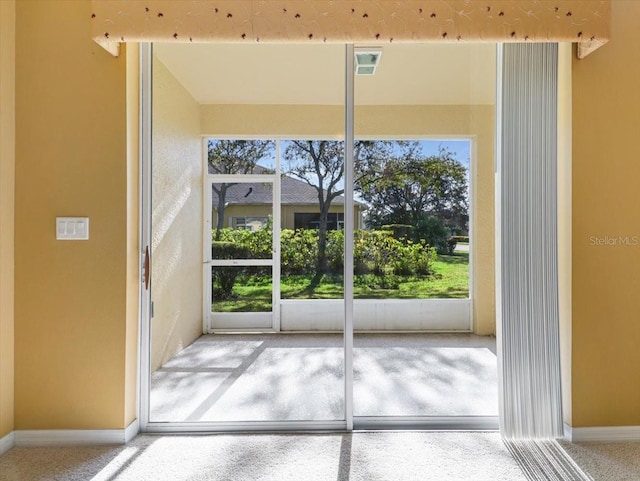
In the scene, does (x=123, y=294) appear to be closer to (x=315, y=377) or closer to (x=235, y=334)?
(x=235, y=334)

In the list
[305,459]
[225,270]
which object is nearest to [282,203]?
[225,270]

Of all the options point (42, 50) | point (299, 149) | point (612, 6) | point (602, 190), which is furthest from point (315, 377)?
point (612, 6)

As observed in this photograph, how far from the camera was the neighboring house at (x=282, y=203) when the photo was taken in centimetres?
245

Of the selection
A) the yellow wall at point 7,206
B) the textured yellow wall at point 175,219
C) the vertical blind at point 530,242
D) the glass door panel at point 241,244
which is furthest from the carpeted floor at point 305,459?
the glass door panel at point 241,244

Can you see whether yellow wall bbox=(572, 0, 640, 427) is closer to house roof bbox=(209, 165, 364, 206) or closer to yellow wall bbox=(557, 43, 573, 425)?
yellow wall bbox=(557, 43, 573, 425)

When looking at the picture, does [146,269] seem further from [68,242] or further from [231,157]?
[231,157]

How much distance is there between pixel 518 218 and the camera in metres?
2.27

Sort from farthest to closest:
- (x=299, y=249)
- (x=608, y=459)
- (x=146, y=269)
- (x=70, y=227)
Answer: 1. (x=299, y=249)
2. (x=146, y=269)
3. (x=70, y=227)
4. (x=608, y=459)

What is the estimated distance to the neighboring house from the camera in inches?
96.4

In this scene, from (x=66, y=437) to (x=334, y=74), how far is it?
271 centimetres

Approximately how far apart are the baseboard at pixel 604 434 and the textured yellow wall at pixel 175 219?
94.3 inches

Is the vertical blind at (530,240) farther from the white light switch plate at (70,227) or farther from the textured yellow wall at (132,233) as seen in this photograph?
the white light switch plate at (70,227)

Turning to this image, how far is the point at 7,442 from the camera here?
2.16m

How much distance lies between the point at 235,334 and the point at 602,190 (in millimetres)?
2426
